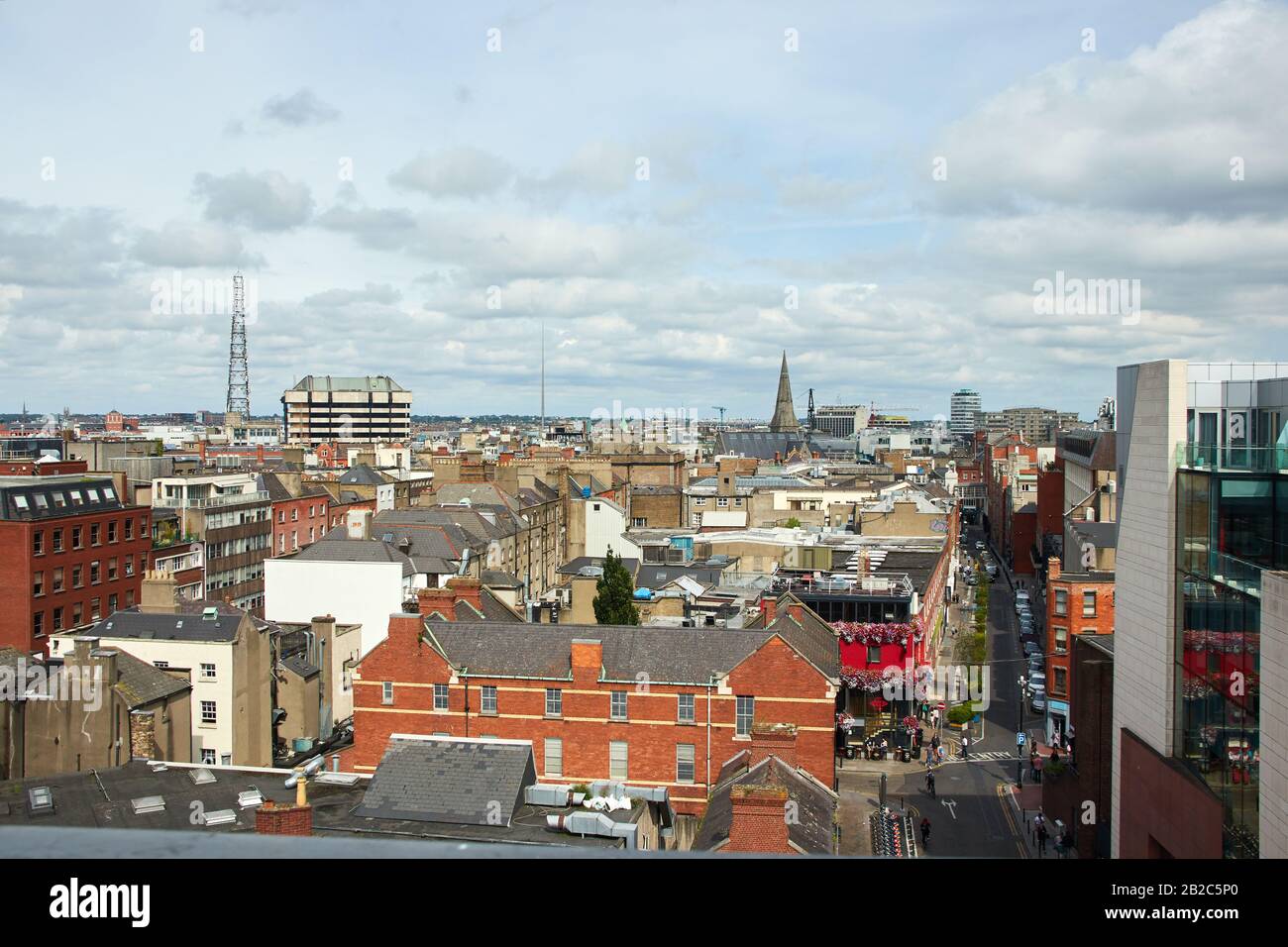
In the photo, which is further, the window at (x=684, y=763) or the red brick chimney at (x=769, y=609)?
the red brick chimney at (x=769, y=609)

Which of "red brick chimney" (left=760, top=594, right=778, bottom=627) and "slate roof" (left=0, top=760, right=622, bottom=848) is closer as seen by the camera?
"slate roof" (left=0, top=760, right=622, bottom=848)

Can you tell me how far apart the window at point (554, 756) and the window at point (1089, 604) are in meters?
26.9

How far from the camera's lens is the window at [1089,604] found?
4913cm

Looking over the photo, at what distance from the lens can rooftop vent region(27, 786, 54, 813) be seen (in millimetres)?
23266

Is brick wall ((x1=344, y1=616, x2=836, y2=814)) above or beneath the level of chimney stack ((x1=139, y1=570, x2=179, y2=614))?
beneath

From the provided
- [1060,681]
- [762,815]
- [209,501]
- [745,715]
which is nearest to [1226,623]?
[762,815]

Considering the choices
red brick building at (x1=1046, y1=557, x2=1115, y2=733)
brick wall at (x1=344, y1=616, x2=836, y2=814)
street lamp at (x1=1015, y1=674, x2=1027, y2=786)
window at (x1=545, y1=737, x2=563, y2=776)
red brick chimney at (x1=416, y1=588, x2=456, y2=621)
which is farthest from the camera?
red brick building at (x1=1046, y1=557, x2=1115, y2=733)

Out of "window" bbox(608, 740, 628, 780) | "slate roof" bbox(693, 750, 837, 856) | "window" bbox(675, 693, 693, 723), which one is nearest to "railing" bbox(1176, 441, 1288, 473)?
"slate roof" bbox(693, 750, 837, 856)

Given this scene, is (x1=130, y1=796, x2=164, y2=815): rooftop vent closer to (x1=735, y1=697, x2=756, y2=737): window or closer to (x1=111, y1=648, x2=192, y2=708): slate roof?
(x1=111, y1=648, x2=192, y2=708): slate roof

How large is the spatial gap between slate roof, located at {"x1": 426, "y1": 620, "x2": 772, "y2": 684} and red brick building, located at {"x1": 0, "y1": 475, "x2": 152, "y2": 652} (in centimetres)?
3072

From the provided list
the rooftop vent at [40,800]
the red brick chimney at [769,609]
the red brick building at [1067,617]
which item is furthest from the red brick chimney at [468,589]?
the red brick building at [1067,617]

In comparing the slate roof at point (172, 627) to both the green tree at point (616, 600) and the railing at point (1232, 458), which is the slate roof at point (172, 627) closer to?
the green tree at point (616, 600)
